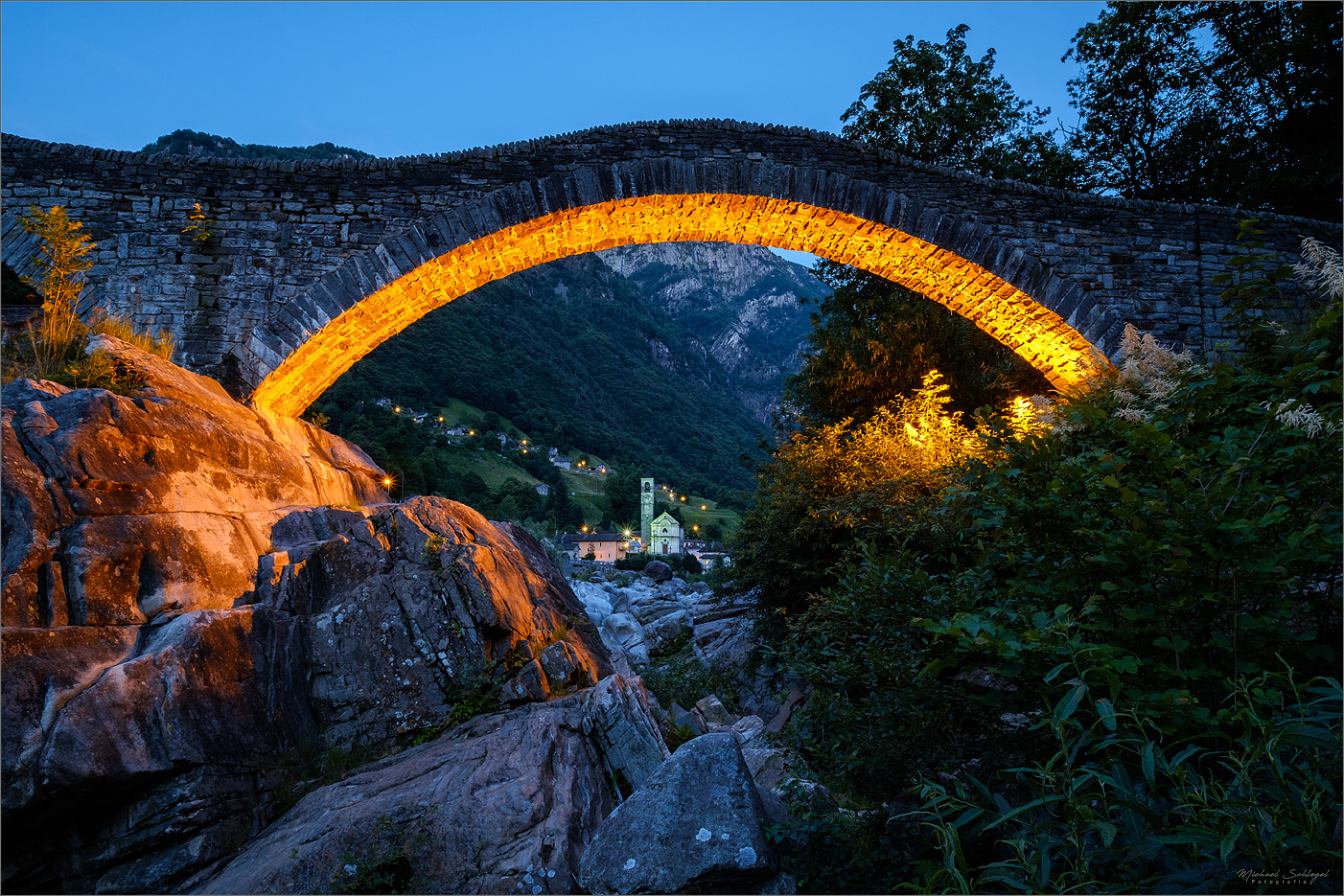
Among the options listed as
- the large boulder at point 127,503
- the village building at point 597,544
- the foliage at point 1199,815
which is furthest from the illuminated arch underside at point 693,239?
the village building at point 597,544

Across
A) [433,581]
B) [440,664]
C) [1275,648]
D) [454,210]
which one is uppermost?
[454,210]

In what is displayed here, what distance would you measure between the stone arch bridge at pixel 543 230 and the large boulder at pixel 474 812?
5787mm

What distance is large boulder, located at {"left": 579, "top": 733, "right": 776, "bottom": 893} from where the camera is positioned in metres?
2.66

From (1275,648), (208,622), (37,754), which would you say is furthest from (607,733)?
(1275,648)

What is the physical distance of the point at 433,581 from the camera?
487cm

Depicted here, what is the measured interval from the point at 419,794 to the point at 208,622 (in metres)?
1.82

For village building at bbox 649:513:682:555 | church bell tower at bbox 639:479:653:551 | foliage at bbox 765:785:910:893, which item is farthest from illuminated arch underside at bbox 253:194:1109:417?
church bell tower at bbox 639:479:653:551

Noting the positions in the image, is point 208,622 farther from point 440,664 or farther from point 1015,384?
point 1015,384

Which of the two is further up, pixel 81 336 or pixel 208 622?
pixel 81 336

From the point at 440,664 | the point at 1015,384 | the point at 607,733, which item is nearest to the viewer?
the point at 607,733

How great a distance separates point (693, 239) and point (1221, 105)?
10996mm

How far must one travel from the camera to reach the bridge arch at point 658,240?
26.9 ft

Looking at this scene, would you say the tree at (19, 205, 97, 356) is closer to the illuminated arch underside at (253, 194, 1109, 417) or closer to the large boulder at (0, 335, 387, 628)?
the illuminated arch underside at (253, 194, 1109, 417)

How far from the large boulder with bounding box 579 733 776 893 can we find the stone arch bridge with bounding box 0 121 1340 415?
7.20 meters
